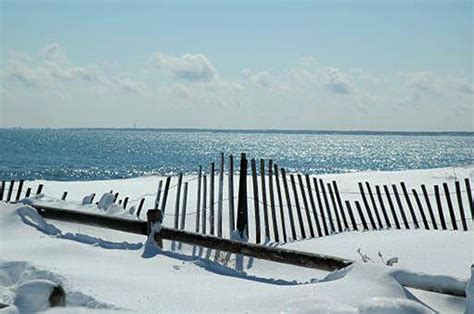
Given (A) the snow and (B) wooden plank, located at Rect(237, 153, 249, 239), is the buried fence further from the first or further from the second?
(A) the snow

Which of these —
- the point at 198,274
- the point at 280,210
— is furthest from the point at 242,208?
the point at 198,274

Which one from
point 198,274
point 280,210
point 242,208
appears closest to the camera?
point 198,274

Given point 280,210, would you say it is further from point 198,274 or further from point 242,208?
point 198,274

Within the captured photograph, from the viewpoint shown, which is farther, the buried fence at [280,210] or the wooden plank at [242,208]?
the buried fence at [280,210]

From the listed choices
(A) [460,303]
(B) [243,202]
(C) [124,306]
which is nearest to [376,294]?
(A) [460,303]

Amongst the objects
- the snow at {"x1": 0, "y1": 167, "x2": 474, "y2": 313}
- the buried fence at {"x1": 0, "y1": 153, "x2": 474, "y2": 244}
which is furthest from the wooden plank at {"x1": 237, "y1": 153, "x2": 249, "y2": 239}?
the snow at {"x1": 0, "y1": 167, "x2": 474, "y2": 313}

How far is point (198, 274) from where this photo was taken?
5352 mm

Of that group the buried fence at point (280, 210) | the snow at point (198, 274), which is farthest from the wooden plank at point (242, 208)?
the snow at point (198, 274)

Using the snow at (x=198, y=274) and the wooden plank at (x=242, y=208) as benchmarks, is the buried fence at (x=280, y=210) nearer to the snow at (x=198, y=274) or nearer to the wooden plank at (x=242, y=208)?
the wooden plank at (x=242, y=208)

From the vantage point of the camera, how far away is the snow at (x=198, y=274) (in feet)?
13.4

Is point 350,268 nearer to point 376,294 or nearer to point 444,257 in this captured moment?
point 376,294

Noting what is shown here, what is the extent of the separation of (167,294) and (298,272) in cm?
257

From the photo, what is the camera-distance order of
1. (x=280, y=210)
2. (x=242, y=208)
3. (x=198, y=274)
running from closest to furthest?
(x=198, y=274) < (x=242, y=208) < (x=280, y=210)

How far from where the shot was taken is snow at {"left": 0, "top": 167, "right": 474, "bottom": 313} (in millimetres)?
4090
